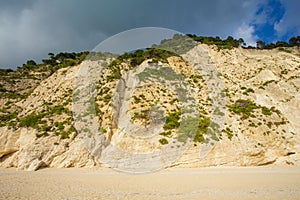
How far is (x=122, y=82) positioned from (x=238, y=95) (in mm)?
13205

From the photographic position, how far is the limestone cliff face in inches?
518

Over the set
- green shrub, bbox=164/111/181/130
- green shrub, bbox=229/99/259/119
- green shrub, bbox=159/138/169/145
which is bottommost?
green shrub, bbox=159/138/169/145

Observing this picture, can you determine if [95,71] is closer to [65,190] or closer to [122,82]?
[122,82]

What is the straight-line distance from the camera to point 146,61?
24.0 metres

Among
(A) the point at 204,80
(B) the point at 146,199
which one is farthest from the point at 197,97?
(B) the point at 146,199

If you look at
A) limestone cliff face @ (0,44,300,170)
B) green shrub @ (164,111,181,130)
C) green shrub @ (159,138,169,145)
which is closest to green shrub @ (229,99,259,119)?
limestone cliff face @ (0,44,300,170)

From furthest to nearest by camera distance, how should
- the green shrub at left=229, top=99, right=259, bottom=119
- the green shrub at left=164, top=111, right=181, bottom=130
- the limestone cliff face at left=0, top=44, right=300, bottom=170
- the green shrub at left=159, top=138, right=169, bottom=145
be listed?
the green shrub at left=229, top=99, right=259, bottom=119, the green shrub at left=164, top=111, right=181, bottom=130, the green shrub at left=159, top=138, right=169, bottom=145, the limestone cliff face at left=0, top=44, right=300, bottom=170

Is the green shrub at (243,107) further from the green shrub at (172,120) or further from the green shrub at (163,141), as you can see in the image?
the green shrub at (163,141)

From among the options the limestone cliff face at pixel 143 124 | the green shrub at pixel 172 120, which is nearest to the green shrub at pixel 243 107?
the limestone cliff face at pixel 143 124

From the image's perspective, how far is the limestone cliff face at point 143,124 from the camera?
13156mm

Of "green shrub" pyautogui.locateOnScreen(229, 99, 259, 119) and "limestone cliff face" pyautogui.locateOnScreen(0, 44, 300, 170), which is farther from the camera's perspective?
"green shrub" pyautogui.locateOnScreen(229, 99, 259, 119)

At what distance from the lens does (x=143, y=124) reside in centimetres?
1535

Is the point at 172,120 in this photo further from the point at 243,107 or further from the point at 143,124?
the point at 243,107

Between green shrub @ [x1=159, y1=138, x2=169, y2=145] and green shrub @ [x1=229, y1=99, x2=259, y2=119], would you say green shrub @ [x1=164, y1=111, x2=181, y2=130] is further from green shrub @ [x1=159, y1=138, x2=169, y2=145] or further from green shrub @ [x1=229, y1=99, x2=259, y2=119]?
green shrub @ [x1=229, y1=99, x2=259, y2=119]
